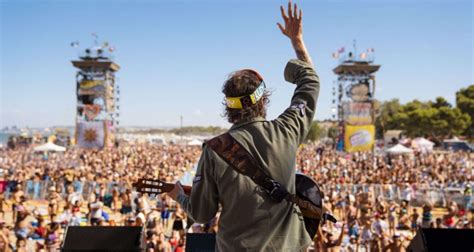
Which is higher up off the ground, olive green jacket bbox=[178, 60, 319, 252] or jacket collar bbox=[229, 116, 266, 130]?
jacket collar bbox=[229, 116, 266, 130]

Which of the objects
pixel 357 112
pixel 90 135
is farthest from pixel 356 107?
pixel 90 135

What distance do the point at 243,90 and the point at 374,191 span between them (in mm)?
15080

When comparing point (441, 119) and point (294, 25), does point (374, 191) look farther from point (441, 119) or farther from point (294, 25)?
point (441, 119)

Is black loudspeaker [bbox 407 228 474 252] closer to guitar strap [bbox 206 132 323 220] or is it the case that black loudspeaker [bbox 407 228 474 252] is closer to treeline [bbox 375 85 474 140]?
guitar strap [bbox 206 132 323 220]

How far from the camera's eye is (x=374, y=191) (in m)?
15.7

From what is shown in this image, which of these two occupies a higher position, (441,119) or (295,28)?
(441,119)

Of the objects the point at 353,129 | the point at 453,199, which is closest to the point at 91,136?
the point at 353,129

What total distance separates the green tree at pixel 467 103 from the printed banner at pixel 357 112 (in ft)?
85.7

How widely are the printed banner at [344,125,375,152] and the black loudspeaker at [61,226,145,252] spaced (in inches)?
1269

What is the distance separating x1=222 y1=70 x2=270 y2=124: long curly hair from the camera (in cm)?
168

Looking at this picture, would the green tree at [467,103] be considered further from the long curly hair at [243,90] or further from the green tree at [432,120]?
the long curly hair at [243,90]

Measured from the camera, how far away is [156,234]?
8312mm

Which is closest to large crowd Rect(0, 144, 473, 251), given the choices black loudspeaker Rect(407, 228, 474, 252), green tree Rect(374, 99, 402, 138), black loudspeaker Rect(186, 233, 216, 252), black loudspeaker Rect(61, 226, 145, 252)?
black loudspeaker Rect(61, 226, 145, 252)

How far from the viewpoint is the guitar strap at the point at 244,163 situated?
62.6 inches
